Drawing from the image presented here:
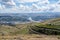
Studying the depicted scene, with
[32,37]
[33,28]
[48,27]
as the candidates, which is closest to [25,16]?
[33,28]

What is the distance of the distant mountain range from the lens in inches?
231

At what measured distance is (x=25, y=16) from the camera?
5887 millimetres

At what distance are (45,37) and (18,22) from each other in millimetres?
1123

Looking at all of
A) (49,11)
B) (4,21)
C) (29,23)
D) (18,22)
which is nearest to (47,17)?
(49,11)

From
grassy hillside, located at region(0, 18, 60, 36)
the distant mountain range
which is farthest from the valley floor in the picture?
the distant mountain range

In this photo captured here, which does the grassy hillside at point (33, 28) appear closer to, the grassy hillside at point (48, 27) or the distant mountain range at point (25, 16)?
the grassy hillside at point (48, 27)

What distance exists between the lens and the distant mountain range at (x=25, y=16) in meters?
5.86

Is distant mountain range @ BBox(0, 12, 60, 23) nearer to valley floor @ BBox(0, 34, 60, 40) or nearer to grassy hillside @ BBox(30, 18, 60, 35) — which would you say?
grassy hillside @ BBox(30, 18, 60, 35)

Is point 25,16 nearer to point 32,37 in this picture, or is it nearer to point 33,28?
point 33,28

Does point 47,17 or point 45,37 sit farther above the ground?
point 47,17

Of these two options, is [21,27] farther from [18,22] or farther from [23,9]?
[23,9]

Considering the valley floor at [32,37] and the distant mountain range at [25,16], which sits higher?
the distant mountain range at [25,16]

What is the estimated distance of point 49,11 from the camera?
5938 millimetres

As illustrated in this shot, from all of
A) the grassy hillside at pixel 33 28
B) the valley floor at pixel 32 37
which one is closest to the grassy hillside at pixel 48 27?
the grassy hillside at pixel 33 28
